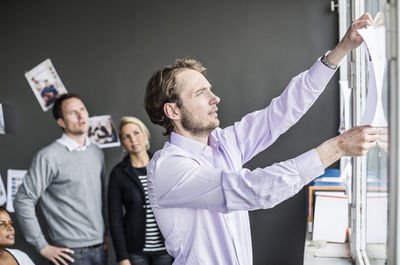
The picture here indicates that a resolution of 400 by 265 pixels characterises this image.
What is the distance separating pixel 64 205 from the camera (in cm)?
303

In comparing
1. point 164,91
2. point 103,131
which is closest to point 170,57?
point 103,131

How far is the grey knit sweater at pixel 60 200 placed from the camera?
9.85 ft

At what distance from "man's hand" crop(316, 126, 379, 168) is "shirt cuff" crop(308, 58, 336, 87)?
0.45 metres

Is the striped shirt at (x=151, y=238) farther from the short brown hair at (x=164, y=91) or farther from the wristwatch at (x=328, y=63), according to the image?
the wristwatch at (x=328, y=63)

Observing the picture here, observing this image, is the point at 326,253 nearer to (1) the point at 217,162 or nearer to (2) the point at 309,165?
(1) the point at 217,162

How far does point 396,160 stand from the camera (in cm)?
96

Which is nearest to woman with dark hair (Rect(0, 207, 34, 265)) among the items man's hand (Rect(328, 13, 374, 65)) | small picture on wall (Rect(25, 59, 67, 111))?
small picture on wall (Rect(25, 59, 67, 111))

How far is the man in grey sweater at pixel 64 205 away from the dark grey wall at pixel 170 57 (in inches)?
24.9

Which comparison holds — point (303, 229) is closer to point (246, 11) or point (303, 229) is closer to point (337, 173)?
point (337, 173)

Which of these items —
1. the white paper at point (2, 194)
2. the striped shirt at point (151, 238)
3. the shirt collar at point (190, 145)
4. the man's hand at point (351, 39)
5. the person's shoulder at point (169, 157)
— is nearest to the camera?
the man's hand at point (351, 39)

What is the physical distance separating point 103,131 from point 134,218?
35.1 inches

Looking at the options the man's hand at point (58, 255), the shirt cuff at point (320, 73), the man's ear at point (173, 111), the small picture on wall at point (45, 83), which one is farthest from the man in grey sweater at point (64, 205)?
the shirt cuff at point (320, 73)

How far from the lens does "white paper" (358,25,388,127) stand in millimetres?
1136

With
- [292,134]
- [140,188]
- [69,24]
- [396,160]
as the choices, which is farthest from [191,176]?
[69,24]
